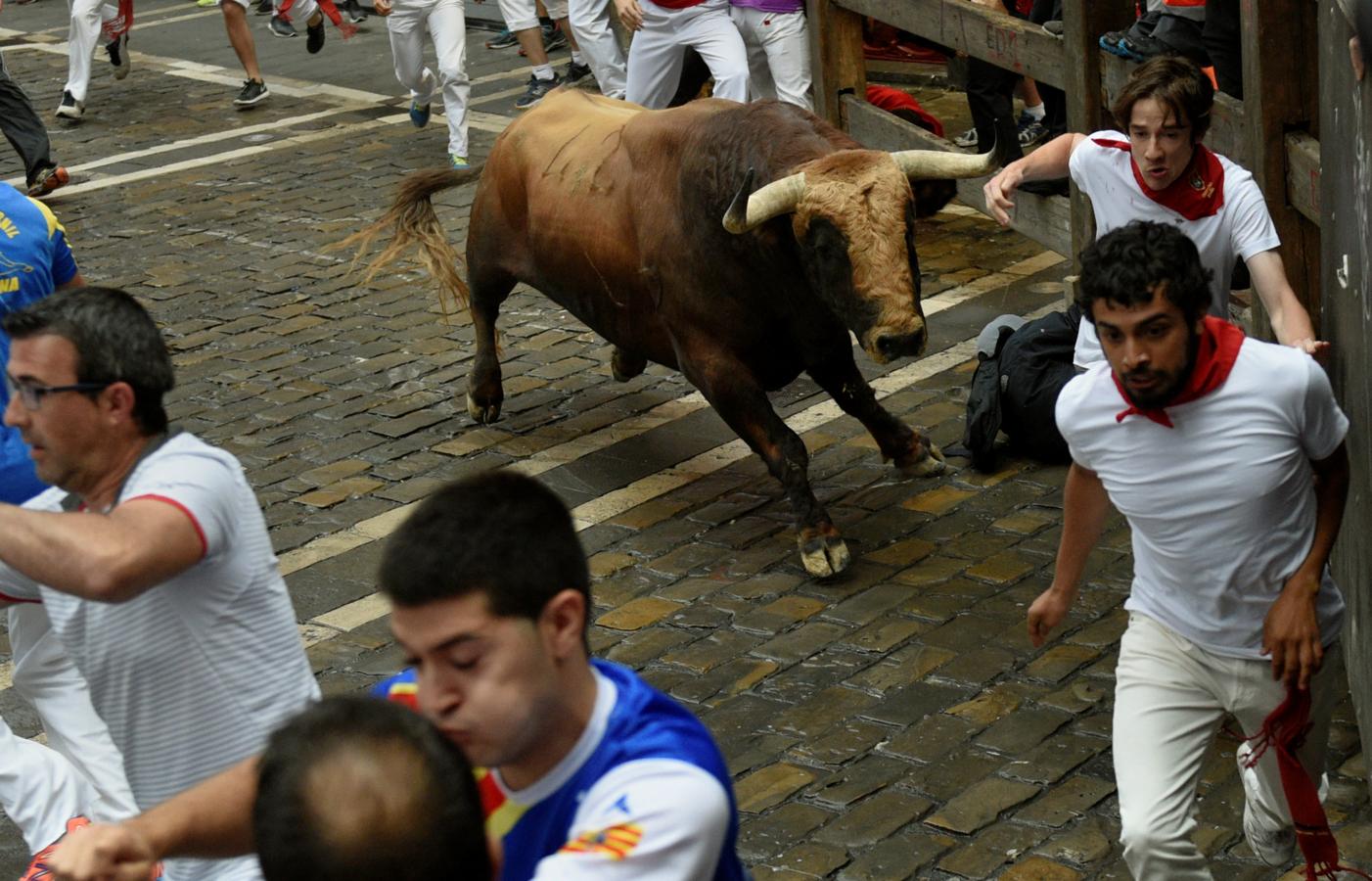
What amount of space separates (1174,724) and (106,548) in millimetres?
2397

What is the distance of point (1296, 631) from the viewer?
3.87 m

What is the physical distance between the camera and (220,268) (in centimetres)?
1137

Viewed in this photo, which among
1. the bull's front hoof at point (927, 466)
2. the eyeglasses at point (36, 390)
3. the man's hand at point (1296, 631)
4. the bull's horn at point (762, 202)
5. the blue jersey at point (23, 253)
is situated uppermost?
the eyeglasses at point (36, 390)

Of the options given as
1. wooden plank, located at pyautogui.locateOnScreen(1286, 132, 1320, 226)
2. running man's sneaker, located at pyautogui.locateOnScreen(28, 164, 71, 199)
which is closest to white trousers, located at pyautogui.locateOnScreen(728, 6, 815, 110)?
wooden plank, located at pyautogui.locateOnScreen(1286, 132, 1320, 226)

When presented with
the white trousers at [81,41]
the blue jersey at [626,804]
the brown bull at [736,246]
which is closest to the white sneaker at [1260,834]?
the blue jersey at [626,804]

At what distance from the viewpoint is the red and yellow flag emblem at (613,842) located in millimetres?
2209

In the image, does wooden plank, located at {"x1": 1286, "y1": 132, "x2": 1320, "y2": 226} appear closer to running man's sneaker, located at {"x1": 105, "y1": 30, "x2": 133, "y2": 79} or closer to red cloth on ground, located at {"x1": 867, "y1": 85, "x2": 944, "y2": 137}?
red cloth on ground, located at {"x1": 867, "y1": 85, "x2": 944, "y2": 137}

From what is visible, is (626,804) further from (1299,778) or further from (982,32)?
(982,32)

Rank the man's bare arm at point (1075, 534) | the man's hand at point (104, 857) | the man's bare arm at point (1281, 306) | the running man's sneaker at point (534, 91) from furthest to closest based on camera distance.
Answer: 1. the running man's sneaker at point (534, 91)
2. the man's bare arm at point (1281, 306)
3. the man's bare arm at point (1075, 534)
4. the man's hand at point (104, 857)

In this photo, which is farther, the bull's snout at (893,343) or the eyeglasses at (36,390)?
the bull's snout at (893,343)

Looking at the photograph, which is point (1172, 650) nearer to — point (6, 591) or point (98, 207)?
point (6, 591)

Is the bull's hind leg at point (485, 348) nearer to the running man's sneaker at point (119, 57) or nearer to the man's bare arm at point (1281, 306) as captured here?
the man's bare arm at point (1281, 306)

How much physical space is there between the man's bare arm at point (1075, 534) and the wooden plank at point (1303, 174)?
1.81m

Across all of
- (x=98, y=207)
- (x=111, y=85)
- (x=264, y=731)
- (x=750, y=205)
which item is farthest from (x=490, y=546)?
(x=111, y=85)
